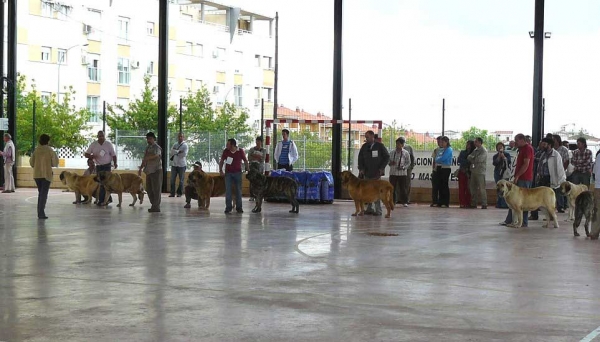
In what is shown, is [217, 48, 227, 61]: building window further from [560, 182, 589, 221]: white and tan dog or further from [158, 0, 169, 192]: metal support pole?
[560, 182, 589, 221]: white and tan dog

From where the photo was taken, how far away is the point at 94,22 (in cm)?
5894

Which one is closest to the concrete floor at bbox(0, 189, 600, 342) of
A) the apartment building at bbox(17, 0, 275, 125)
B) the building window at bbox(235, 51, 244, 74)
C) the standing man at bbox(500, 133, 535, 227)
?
the standing man at bbox(500, 133, 535, 227)

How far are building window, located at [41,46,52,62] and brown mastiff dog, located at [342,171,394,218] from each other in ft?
127

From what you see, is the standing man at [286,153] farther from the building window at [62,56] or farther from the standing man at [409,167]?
the building window at [62,56]

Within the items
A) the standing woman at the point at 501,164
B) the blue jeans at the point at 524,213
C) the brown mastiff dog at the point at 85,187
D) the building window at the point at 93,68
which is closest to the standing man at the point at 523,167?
the blue jeans at the point at 524,213

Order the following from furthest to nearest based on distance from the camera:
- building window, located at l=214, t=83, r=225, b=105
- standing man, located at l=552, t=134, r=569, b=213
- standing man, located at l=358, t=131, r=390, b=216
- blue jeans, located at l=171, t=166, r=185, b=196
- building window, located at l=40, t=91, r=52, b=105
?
Answer: building window, located at l=214, t=83, r=225, b=105 < building window, located at l=40, t=91, r=52, b=105 < blue jeans, located at l=171, t=166, r=185, b=196 < standing man, located at l=552, t=134, r=569, b=213 < standing man, located at l=358, t=131, r=390, b=216

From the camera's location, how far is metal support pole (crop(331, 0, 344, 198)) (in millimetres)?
26656

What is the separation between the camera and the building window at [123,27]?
60656 millimetres

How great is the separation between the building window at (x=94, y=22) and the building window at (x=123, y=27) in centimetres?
167

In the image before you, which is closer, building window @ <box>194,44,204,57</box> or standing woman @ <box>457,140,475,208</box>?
standing woman @ <box>457,140,475,208</box>

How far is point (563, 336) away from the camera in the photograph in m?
7.25

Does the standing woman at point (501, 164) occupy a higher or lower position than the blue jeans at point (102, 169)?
higher

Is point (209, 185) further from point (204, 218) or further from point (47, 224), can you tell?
point (47, 224)

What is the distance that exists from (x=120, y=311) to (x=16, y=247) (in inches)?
214
